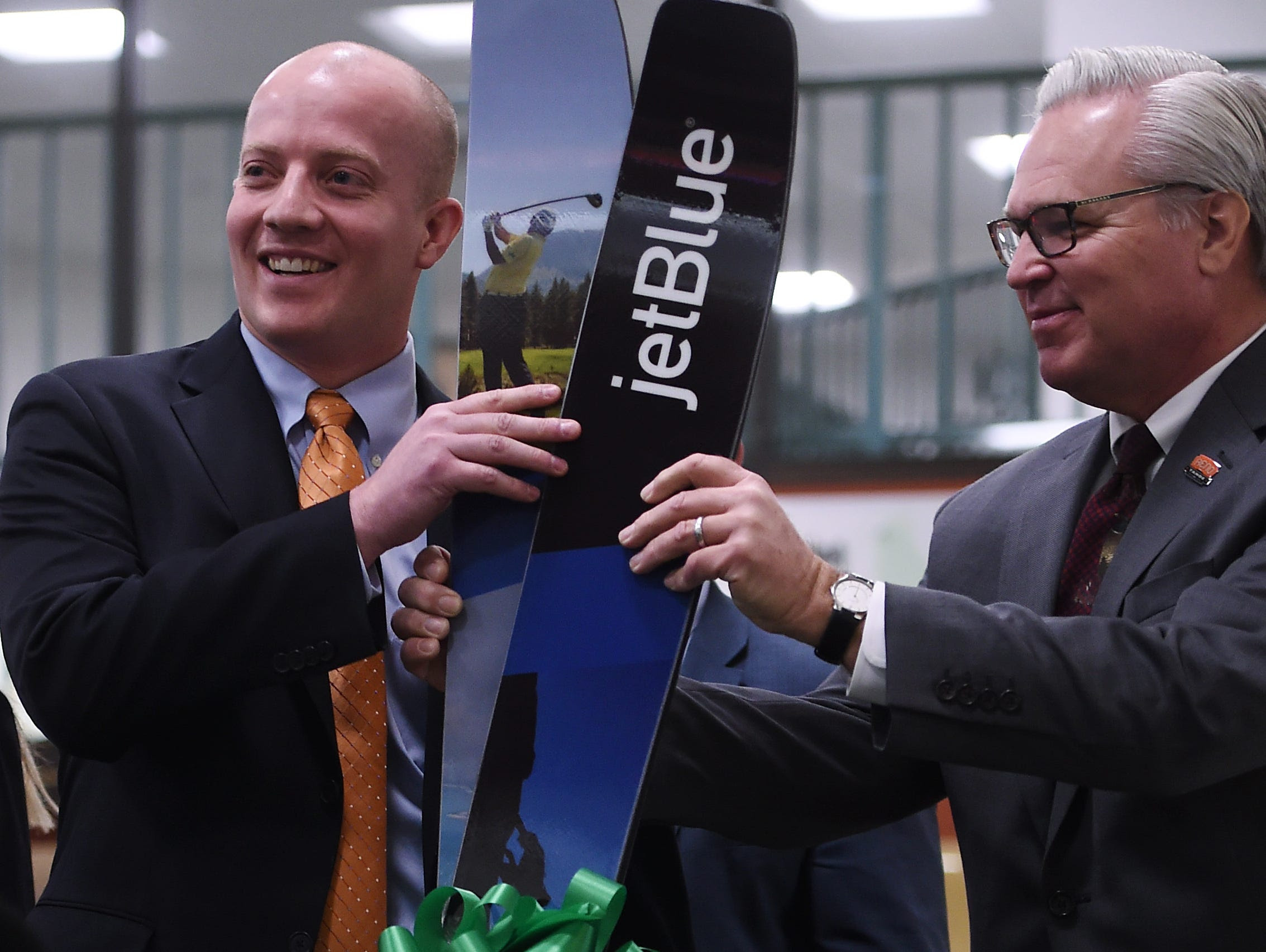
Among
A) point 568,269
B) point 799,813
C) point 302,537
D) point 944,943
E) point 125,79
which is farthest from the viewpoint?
point 125,79

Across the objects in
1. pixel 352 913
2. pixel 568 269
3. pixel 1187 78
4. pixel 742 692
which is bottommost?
pixel 352 913

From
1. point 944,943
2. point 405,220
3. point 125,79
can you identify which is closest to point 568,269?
point 405,220

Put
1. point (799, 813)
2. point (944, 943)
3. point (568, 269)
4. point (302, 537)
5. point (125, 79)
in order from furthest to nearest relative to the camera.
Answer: point (125, 79) → point (944, 943) → point (799, 813) → point (568, 269) → point (302, 537)

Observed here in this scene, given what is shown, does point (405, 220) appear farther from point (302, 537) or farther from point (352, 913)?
point (352, 913)

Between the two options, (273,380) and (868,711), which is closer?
(273,380)

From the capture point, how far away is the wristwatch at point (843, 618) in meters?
1.38

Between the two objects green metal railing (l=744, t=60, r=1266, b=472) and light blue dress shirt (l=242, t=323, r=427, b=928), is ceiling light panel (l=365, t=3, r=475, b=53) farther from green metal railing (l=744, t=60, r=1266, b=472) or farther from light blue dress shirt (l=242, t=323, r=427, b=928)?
light blue dress shirt (l=242, t=323, r=427, b=928)

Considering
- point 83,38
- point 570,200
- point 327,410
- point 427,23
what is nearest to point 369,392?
point 327,410

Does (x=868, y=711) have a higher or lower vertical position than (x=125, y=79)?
lower

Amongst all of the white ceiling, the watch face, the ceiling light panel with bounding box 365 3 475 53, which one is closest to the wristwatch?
the watch face

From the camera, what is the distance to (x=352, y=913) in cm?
138

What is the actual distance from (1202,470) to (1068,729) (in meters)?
0.34

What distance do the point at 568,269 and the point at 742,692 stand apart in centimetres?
52

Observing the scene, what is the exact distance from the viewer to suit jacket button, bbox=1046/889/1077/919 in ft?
4.79
